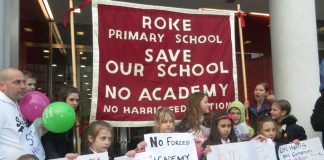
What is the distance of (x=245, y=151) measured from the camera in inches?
185

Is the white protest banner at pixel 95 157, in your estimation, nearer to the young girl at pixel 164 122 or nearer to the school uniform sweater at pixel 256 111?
the young girl at pixel 164 122

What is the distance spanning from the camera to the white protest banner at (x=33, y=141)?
420 cm

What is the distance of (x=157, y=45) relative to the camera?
5.57 meters

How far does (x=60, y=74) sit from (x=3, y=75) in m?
6.02

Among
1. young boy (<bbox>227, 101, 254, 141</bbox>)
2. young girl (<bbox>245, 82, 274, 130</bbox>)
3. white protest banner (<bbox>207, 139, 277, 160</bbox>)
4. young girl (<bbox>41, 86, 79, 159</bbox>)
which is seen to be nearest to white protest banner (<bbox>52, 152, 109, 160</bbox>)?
young girl (<bbox>41, 86, 79, 159</bbox>)

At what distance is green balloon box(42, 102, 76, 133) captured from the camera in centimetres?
418

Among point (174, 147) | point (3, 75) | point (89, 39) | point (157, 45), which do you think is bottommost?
point (174, 147)

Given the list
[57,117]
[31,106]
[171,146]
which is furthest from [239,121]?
[31,106]

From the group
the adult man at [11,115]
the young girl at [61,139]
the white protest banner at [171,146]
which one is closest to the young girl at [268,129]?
the white protest banner at [171,146]

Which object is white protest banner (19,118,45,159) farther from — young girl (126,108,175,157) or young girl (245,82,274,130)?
young girl (245,82,274,130)

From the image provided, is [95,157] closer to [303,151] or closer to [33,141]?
[33,141]

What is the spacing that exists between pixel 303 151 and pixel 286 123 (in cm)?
52

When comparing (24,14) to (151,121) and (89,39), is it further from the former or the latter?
(151,121)

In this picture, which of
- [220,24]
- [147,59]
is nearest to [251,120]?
[220,24]
